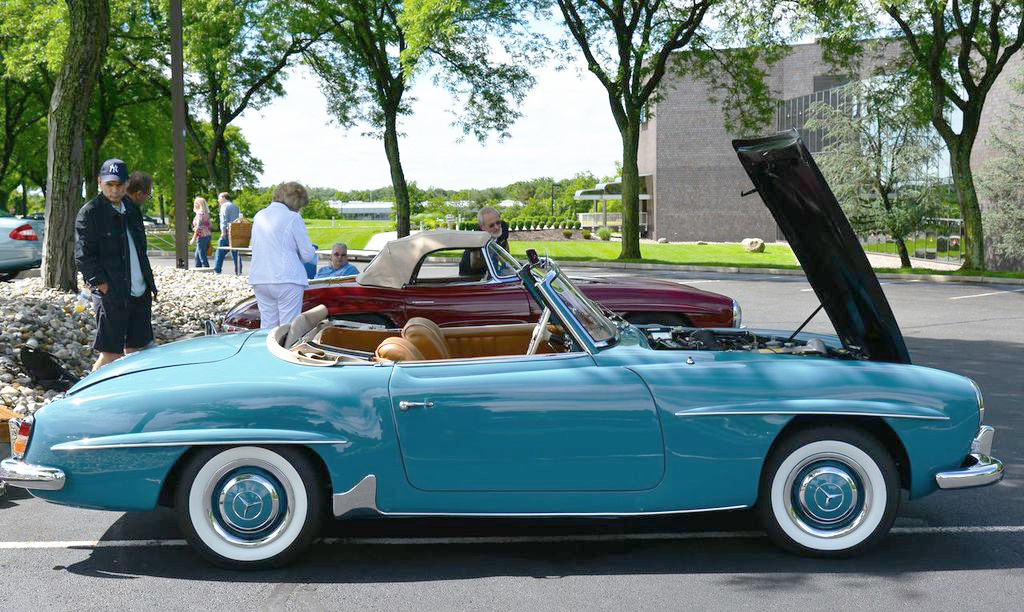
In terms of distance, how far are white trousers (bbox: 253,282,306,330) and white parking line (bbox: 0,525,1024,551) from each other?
2460mm

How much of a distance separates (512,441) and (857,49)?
996 inches

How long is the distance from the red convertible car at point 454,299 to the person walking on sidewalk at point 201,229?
35.2 ft

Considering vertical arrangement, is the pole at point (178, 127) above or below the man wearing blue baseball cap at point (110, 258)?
above

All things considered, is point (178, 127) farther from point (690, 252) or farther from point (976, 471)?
point (690, 252)

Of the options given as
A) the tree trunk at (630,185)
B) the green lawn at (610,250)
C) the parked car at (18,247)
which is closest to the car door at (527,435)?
the parked car at (18,247)

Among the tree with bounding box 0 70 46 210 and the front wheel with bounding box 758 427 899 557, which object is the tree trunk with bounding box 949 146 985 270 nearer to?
the front wheel with bounding box 758 427 899 557

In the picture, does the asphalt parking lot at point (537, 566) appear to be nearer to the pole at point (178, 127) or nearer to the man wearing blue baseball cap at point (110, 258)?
the man wearing blue baseball cap at point (110, 258)

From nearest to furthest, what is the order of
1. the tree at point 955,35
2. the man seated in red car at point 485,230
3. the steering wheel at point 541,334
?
the steering wheel at point 541,334 < the man seated in red car at point 485,230 < the tree at point 955,35

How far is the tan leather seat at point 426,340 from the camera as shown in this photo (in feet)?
14.7

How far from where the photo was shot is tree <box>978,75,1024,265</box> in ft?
99.2

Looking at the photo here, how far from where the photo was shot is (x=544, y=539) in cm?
447

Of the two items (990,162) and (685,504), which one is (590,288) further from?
(990,162)

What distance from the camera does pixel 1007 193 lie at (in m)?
31.0

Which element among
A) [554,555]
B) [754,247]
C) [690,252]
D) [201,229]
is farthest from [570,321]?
[754,247]
